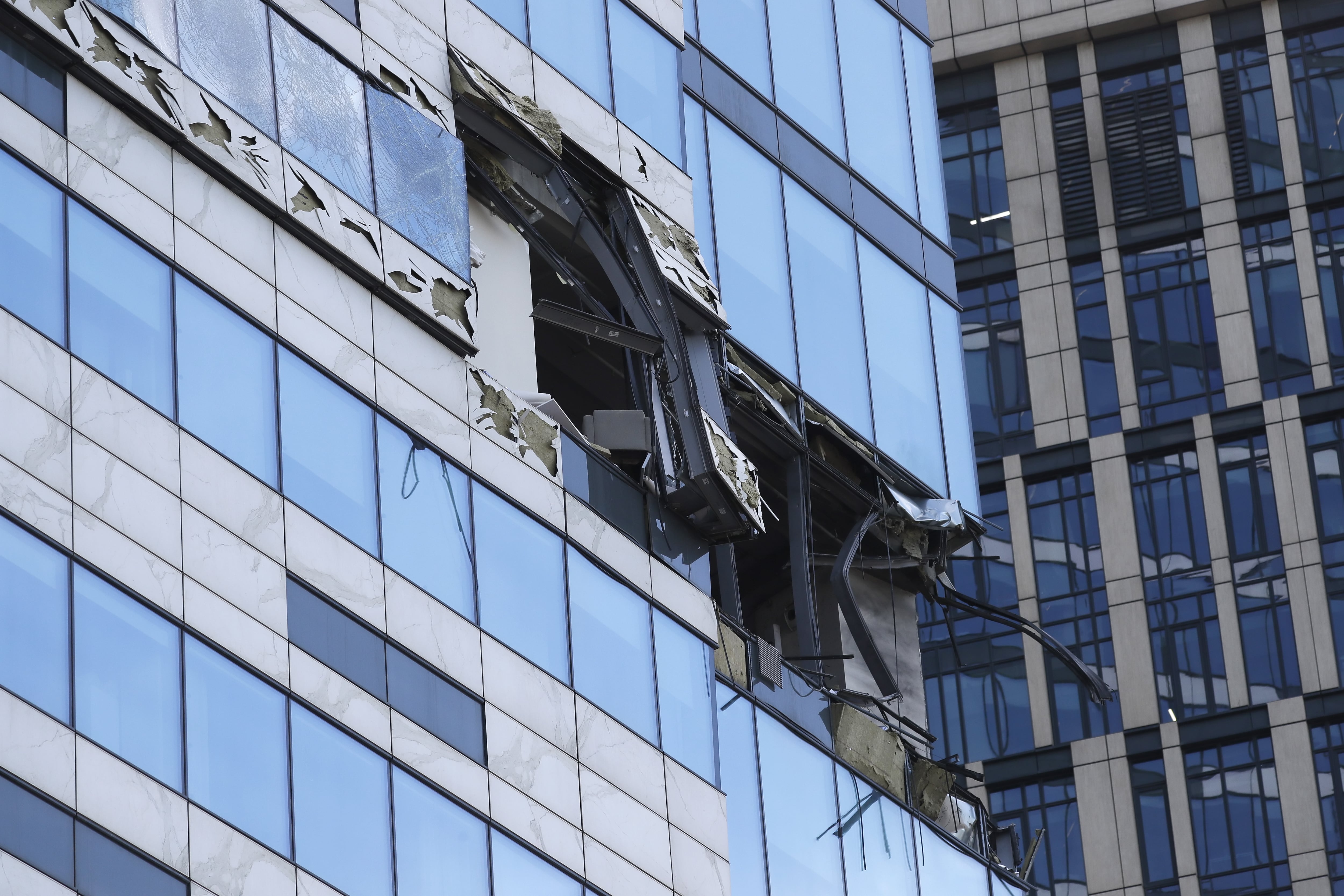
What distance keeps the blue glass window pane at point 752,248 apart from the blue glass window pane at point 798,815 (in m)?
5.68

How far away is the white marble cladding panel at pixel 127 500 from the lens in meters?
19.4

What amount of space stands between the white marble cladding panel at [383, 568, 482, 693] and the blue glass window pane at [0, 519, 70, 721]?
13.5 feet

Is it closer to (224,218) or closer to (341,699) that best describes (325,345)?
(224,218)

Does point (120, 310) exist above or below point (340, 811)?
above

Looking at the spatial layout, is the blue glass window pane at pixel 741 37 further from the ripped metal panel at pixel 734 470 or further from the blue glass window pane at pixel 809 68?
the ripped metal panel at pixel 734 470

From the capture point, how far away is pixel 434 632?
74.2 feet

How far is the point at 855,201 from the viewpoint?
114 feet

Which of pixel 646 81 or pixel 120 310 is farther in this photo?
pixel 646 81

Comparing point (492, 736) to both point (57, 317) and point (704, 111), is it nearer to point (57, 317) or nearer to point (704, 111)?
point (57, 317)

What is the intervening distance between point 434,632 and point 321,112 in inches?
213

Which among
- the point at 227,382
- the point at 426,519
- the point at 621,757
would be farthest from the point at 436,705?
the point at 227,382

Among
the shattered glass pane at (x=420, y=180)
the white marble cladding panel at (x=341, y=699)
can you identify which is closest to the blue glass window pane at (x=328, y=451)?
the white marble cladding panel at (x=341, y=699)

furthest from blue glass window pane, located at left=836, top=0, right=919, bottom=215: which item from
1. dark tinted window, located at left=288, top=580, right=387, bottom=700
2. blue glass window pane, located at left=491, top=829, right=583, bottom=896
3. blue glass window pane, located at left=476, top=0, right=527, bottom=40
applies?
dark tinted window, located at left=288, top=580, right=387, bottom=700

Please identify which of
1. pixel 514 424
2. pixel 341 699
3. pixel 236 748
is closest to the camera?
pixel 236 748
